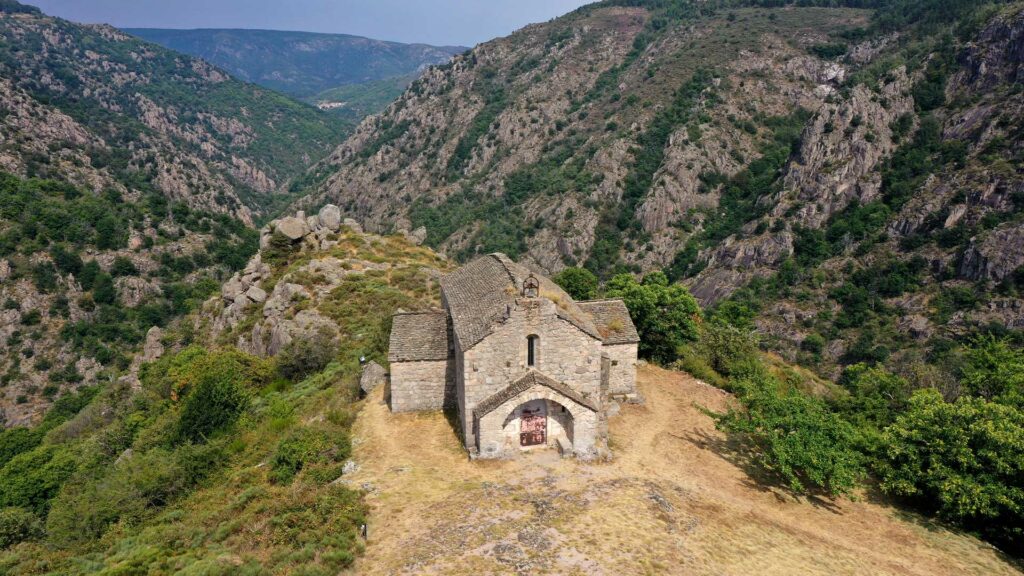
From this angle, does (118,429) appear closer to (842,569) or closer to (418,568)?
(418,568)

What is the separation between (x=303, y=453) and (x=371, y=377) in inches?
373

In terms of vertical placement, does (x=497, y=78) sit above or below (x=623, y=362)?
above

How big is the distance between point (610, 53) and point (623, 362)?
17445cm

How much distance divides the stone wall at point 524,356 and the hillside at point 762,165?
5912 cm

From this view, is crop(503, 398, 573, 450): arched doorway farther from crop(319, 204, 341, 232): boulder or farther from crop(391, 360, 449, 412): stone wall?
crop(319, 204, 341, 232): boulder

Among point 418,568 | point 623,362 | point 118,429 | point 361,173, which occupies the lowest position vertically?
point 118,429

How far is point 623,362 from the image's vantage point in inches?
1233

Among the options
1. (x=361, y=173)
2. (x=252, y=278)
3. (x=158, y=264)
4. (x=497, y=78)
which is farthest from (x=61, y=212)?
(x=497, y=78)

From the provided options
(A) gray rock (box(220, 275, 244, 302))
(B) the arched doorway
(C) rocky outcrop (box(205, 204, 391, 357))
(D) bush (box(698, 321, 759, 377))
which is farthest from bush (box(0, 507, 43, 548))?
(D) bush (box(698, 321, 759, 377))

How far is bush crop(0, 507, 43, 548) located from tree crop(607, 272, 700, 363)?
1494 inches

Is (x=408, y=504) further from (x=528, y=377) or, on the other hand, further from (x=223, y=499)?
(x=223, y=499)

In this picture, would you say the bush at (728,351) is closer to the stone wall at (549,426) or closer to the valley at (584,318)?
the valley at (584,318)

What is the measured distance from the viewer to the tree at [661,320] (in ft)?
127

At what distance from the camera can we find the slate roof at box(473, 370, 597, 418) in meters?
23.9
